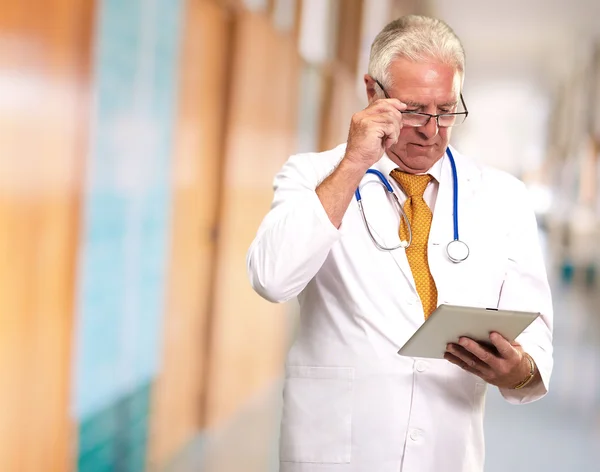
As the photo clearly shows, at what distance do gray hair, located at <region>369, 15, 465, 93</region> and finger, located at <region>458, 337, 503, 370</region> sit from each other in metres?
0.52

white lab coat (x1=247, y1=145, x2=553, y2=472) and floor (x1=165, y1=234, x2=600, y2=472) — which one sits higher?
white lab coat (x1=247, y1=145, x2=553, y2=472)

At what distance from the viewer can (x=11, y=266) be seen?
2.34 metres

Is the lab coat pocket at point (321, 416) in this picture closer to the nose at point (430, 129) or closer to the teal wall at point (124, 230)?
the nose at point (430, 129)

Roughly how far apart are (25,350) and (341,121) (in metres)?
6.67

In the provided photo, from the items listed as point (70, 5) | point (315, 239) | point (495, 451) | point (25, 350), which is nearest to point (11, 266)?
point (25, 350)

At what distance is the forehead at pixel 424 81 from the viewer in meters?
1.62

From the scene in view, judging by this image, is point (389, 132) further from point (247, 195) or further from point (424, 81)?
point (247, 195)

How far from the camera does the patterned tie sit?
5.48ft

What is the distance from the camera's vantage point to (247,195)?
5.16 metres

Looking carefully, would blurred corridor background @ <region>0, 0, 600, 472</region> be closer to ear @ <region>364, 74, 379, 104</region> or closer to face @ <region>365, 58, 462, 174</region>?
ear @ <region>364, 74, 379, 104</region>

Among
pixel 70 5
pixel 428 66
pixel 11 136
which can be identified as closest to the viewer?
pixel 428 66

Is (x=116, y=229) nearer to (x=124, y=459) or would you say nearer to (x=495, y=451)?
(x=124, y=459)

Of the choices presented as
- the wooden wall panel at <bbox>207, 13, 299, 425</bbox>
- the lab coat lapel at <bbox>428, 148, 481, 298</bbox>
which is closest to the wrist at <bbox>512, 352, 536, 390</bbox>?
the lab coat lapel at <bbox>428, 148, 481, 298</bbox>

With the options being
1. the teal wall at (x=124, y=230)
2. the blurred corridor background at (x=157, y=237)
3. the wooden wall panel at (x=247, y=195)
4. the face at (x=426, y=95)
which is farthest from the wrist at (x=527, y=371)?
the wooden wall panel at (x=247, y=195)
